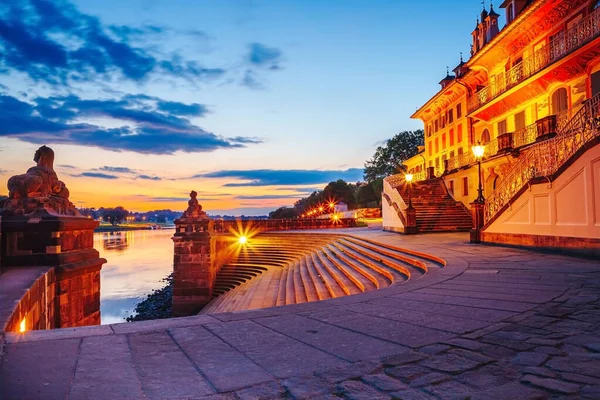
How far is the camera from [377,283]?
861cm

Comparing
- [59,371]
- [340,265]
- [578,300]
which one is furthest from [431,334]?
[340,265]

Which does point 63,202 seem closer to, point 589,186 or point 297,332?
point 297,332

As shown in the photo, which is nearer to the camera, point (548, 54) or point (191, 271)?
point (191, 271)

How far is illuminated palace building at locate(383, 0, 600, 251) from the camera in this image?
33.0 feet

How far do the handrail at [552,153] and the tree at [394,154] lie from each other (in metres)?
54.8

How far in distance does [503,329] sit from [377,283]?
497cm

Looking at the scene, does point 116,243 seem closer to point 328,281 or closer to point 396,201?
point 396,201

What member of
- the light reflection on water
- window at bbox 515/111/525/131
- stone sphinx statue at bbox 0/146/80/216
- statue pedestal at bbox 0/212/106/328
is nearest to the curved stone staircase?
statue pedestal at bbox 0/212/106/328

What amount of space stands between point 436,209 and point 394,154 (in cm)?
4747

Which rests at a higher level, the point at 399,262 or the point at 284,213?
the point at 284,213

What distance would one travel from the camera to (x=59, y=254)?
25.5 feet

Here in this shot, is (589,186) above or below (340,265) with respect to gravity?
above

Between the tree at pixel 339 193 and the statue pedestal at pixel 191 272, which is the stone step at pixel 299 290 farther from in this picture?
the tree at pixel 339 193

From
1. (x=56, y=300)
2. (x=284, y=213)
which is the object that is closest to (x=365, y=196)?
(x=284, y=213)
